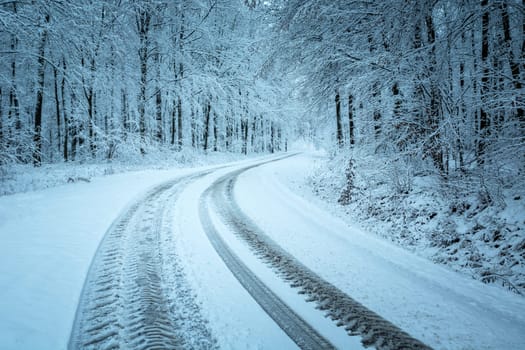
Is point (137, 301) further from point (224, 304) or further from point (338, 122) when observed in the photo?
point (338, 122)

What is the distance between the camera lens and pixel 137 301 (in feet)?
10.3

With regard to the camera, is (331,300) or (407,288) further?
(407,288)

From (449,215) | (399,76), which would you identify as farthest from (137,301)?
(399,76)

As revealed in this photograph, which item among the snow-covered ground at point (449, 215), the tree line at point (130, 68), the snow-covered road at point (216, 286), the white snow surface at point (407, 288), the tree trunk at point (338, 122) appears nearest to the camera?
the snow-covered road at point (216, 286)

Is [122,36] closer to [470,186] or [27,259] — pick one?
[27,259]

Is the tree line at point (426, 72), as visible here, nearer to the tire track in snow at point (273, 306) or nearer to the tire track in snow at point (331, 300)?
the tire track in snow at point (331, 300)

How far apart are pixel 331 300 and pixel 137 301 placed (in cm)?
230

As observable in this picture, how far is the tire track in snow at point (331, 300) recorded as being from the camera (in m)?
2.64

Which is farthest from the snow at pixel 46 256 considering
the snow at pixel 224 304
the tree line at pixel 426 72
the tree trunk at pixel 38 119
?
the tree line at pixel 426 72

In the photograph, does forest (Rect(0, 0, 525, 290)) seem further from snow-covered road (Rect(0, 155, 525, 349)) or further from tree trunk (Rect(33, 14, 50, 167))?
snow-covered road (Rect(0, 155, 525, 349))

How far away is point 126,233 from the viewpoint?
5234mm

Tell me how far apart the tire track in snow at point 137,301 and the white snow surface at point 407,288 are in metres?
1.96

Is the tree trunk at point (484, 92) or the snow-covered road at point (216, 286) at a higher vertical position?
the tree trunk at point (484, 92)

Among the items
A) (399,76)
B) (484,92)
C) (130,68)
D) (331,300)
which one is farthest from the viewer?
(130,68)
